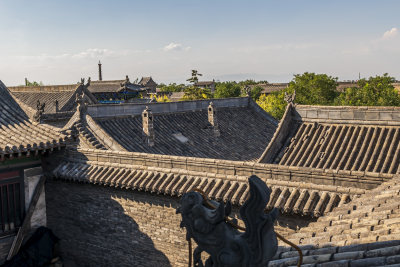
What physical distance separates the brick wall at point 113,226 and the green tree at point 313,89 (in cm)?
3124

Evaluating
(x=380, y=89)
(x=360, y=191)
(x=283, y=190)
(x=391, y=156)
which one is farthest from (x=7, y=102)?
(x=380, y=89)

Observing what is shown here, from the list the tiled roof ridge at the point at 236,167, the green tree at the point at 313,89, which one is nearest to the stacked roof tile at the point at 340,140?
the tiled roof ridge at the point at 236,167

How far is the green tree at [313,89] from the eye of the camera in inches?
1572

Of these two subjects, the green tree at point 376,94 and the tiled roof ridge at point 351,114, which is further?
the green tree at point 376,94

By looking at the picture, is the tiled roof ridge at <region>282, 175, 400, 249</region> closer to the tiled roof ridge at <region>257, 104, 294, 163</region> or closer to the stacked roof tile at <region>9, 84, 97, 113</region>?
the tiled roof ridge at <region>257, 104, 294, 163</region>

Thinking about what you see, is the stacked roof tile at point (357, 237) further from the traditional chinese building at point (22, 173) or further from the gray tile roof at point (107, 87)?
the gray tile roof at point (107, 87)

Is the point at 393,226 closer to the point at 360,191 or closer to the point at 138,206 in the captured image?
the point at 360,191

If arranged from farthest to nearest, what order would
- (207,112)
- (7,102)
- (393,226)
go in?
(207,112) < (7,102) < (393,226)

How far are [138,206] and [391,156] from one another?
6.75 meters

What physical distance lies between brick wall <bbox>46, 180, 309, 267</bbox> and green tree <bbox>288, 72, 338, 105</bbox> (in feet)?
102

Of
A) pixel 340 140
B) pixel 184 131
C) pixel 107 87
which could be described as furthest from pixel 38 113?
pixel 107 87

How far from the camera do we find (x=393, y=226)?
4664 mm

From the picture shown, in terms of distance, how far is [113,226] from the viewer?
1082 centimetres

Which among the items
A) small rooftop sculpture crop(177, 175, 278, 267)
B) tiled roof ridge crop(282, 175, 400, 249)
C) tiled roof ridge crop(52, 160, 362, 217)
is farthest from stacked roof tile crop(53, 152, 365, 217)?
small rooftop sculpture crop(177, 175, 278, 267)
